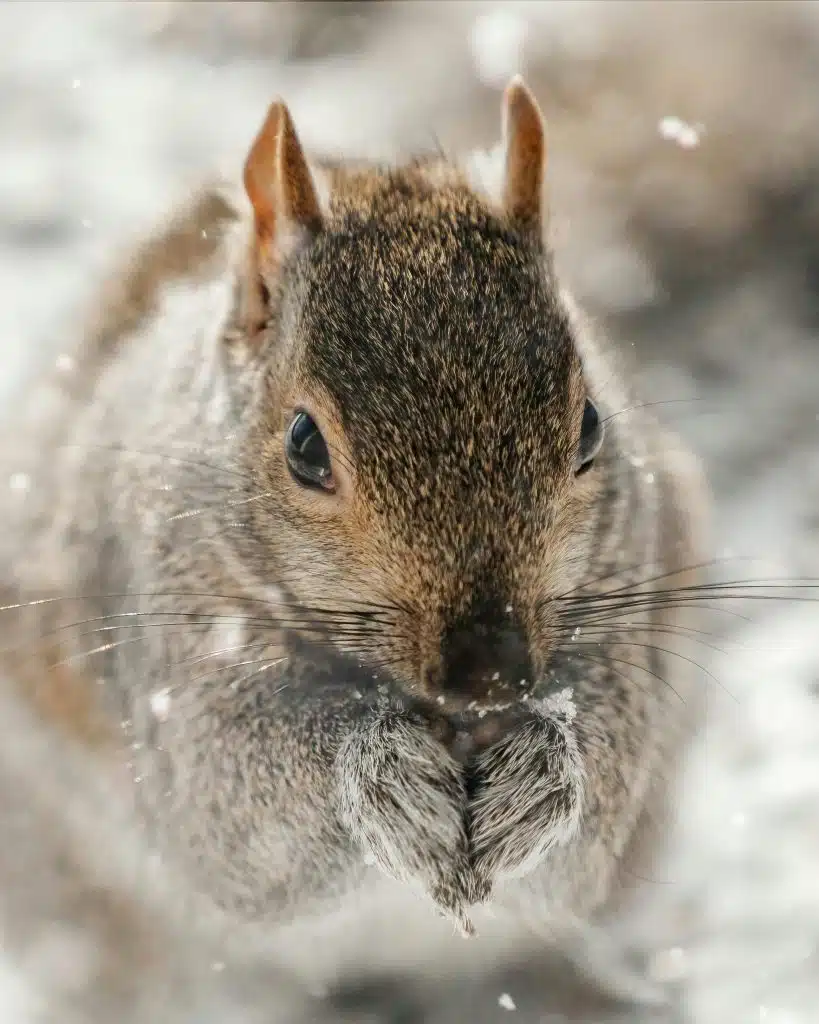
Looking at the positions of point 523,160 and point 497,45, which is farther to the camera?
point 497,45

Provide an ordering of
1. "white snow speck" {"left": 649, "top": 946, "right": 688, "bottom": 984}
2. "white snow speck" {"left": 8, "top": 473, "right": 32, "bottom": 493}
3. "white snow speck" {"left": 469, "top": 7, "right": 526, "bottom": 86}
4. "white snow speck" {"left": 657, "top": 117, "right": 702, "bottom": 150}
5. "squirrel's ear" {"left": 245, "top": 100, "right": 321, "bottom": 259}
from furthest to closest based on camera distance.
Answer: "white snow speck" {"left": 469, "top": 7, "right": 526, "bottom": 86}
"white snow speck" {"left": 657, "top": 117, "right": 702, "bottom": 150}
"white snow speck" {"left": 8, "top": 473, "right": 32, "bottom": 493}
"white snow speck" {"left": 649, "top": 946, "right": 688, "bottom": 984}
"squirrel's ear" {"left": 245, "top": 100, "right": 321, "bottom": 259}

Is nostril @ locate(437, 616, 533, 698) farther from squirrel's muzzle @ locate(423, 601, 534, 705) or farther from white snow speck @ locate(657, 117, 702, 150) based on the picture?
white snow speck @ locate(657, 117, 702, 150)

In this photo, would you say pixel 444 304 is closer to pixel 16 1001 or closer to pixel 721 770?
pixel 721 770

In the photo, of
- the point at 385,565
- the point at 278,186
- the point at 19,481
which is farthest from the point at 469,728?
the point at 19,481

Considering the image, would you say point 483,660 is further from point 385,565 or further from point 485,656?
point 385,565

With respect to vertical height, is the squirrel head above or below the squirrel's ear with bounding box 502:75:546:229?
below

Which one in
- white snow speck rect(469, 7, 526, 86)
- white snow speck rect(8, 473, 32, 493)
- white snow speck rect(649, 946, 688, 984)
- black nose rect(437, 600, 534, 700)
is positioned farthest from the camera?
white snow speck rect(469, 7, 526, 86)

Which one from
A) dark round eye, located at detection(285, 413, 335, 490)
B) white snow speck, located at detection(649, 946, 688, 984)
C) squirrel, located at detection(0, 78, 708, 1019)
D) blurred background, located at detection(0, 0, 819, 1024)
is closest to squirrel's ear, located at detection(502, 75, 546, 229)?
squirrel, located at detection(0, 78, 708, 1019)

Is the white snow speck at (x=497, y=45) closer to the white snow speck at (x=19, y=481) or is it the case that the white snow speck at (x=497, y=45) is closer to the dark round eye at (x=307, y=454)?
the white snow speck at (x=19, y=481)
